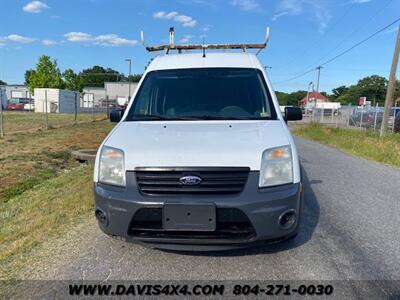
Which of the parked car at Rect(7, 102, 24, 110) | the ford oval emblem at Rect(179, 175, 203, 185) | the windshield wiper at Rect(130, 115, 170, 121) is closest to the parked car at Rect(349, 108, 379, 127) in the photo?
the windshield wiper at Rect(130, 115, 170, 121)

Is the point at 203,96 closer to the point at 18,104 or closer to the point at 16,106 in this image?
the point at 16,106

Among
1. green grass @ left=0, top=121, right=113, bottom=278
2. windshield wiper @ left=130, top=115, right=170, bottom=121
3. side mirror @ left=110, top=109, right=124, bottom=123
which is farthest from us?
side mirror @ left=110, top=109, right=124, bottom=123

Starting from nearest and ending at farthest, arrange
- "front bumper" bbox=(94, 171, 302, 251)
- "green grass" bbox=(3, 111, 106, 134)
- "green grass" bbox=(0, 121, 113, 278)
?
"front bumper" bbox=(94, 171, 302, 251)
"green grass" bbox=(0, 121, 113, 278)
"green grass" bbox=(3, 111, 106, 134)

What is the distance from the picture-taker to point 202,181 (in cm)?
316

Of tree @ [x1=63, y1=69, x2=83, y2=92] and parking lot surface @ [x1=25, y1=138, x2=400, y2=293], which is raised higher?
tree @ [x1=63, y1=69, x2=83, y2=92]

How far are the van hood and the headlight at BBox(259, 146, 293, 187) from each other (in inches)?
2.2

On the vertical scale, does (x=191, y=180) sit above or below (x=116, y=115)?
below

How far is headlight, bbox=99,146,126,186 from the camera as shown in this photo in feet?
10.9

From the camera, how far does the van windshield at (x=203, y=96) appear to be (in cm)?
439

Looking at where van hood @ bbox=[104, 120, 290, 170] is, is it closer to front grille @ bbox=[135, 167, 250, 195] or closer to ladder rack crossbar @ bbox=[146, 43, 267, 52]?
front grille @ bbox=[135, 167, 250, 195]

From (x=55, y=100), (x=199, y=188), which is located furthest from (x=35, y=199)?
(x=55, y=100)

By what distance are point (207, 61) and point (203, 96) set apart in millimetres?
611

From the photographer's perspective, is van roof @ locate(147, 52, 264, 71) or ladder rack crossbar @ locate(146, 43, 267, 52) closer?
van roof @ locate(147, 52, 264, 71)

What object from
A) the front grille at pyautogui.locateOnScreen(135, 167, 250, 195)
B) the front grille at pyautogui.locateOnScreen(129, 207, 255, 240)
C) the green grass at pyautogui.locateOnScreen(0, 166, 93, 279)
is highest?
the front grille at pyautogui.locateOnScreen(135, 167, 250, 195)
